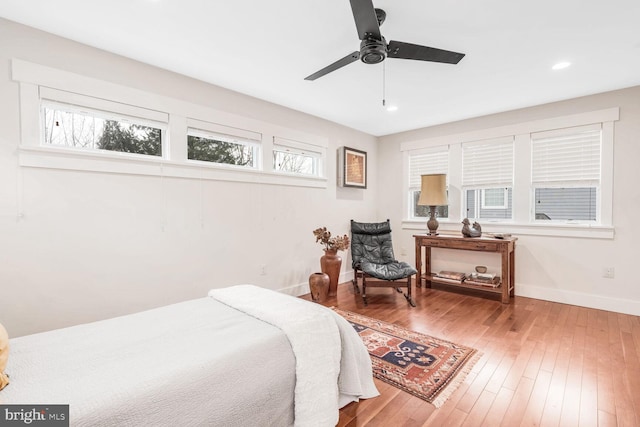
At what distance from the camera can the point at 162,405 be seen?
3.46 ft

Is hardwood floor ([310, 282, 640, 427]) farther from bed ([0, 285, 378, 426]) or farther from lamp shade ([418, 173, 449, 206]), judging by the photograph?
lamp shade ([418, 173, 449, 206])

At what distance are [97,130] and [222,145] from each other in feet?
3.78

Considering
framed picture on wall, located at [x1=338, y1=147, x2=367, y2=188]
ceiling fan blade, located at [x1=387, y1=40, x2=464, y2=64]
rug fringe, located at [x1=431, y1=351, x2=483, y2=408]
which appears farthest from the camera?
framed picture on wall, located at [x1=338, y1=147, x2=367, y2=188]

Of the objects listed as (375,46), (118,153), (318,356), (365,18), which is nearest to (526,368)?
(318,356)

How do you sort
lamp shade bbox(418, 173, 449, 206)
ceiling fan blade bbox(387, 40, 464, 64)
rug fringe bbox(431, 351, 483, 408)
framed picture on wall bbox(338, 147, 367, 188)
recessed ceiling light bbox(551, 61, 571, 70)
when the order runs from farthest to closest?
framed picture on wall bbox(338, 147, 367, 188) → lamp shade bbox(418, 173, 449, 206) → recessed ceiling light bbox(551, 61, 571, 70) → ceiling fan blade bbox(387, 40, 464, 64) → rug fringe bbox(431, 351, 483, 408)

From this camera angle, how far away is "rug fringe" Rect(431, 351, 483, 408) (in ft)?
6.02

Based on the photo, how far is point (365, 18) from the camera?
166cm

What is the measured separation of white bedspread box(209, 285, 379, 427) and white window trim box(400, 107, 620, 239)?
132 inches

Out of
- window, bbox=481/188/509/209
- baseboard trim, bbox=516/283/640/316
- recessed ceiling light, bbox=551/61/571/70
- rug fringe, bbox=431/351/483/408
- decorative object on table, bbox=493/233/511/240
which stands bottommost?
rug fringe, bbox=431/351/483/408

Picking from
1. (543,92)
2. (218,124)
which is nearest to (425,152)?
(543,92)

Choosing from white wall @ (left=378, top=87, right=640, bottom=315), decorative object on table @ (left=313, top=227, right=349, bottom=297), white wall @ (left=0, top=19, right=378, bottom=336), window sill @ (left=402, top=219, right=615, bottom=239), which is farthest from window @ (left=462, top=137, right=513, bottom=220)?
white wall @ (left=0, top=19, right=378, bottom=336)

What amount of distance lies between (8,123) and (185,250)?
1590 mm

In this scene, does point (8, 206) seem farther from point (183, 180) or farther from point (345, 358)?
point (345, 358)
